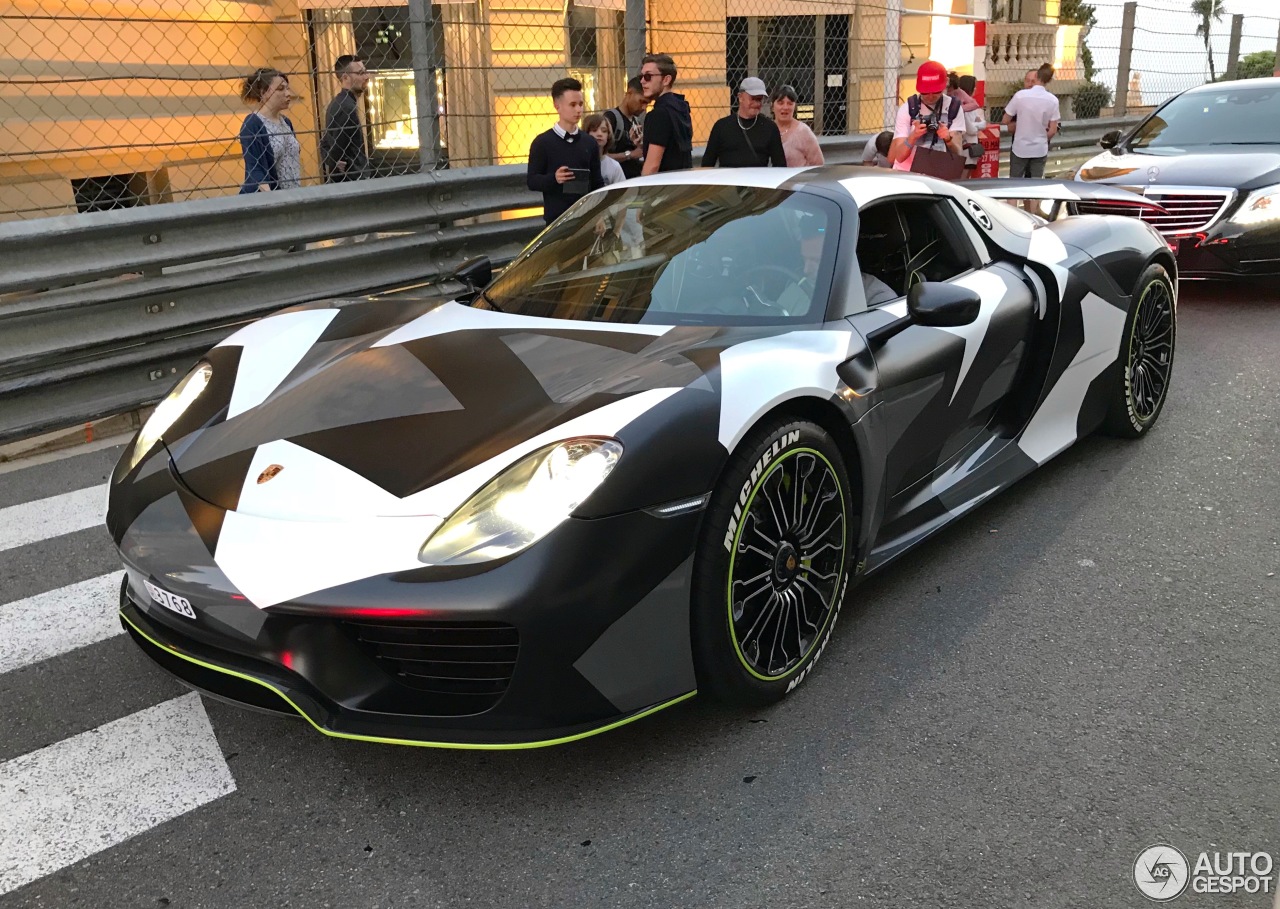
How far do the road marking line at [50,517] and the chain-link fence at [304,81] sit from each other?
249 centimetres

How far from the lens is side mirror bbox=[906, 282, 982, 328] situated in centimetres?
326

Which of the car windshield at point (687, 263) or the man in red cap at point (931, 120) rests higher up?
the man in red cap at point (931, 120)

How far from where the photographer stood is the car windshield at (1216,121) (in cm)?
876

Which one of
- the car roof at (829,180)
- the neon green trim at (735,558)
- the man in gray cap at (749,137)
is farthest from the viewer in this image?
the man in gray cap at (749,137)

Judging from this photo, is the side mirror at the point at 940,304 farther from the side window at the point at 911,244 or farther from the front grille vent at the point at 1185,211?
the front grille vent at the point at 1185,211

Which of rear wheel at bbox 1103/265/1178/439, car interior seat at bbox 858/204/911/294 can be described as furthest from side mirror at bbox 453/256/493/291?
rear wheel at bbox 1103/265/1178/439

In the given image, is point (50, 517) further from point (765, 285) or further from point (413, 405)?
point (765, 285)

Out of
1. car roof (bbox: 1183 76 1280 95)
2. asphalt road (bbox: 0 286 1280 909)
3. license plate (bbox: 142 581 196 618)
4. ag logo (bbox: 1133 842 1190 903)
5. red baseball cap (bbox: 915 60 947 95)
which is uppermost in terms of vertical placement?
red baseball cap (bbox: 915 60 947 95)

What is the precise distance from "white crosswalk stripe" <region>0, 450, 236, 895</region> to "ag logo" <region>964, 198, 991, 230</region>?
2.96 m

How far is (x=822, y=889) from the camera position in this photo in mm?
2275

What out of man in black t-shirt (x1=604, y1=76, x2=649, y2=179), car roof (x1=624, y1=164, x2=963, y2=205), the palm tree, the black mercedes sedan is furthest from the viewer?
the palm tree

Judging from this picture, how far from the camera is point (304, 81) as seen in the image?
1029cm

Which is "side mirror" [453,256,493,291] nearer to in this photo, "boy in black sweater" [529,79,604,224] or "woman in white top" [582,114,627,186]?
"boy in black sweater" [529,79,604,224]

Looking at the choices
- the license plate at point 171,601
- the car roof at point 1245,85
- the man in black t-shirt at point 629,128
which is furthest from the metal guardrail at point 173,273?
the car roof at point 1245,85
